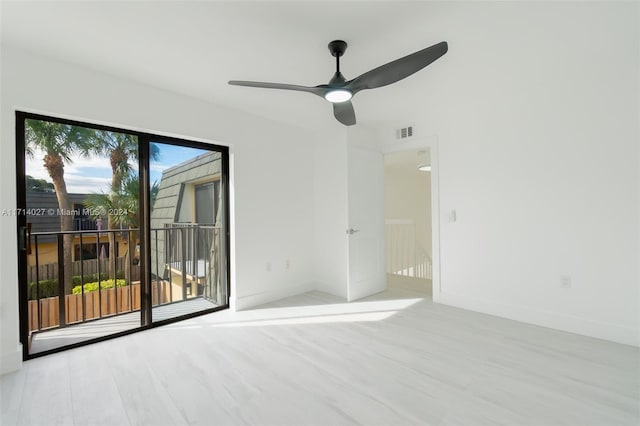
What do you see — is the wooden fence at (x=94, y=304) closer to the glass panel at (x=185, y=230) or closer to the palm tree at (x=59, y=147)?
the glass panel at (x=185, y=230)

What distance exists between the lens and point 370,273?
14.1 feet

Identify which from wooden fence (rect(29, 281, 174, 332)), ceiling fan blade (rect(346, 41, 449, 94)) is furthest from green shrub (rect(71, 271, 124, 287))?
ceiling fan blade (rect(346, 41, 449, 94))

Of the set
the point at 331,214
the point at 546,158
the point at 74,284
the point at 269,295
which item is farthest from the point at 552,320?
the point at 74,284

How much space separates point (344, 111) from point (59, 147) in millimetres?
2501

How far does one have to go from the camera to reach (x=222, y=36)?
209 cm

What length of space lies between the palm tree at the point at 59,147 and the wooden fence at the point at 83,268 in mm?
145

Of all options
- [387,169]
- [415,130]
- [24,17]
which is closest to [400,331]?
[415,130]

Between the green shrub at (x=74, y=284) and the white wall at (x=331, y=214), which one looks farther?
the white wall at (x=331, y=214)

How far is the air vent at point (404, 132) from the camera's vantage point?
13.3 ft

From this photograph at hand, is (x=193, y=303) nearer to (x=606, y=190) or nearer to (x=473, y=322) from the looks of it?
(x=473, y=322)

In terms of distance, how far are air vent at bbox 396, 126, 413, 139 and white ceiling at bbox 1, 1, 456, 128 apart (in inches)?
44.4

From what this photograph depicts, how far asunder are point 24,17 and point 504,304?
4.72m

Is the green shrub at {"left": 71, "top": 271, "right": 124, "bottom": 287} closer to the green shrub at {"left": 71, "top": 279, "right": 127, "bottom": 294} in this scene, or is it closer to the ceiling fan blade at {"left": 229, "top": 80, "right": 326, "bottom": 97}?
the green shrub at {"left": 71, "top": 279, "right": 127, "bottom": 294}

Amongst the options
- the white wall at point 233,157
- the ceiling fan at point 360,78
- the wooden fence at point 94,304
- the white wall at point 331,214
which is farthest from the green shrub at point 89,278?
the white wall at point 331,214
